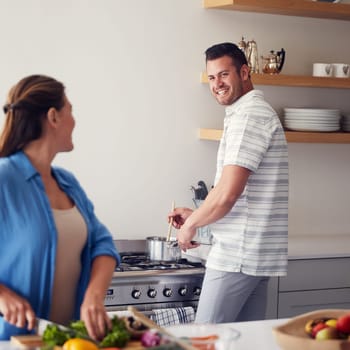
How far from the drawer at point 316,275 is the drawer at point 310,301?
24 millimetres

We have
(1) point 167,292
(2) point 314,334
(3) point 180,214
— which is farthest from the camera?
(1) point 167,292

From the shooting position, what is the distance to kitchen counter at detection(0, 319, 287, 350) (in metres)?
2.30

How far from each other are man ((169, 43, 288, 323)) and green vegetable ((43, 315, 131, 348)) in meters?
1.14

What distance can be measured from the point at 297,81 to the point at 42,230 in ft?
7.69

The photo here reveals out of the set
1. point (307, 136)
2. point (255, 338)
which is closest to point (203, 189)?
point (307, 136)

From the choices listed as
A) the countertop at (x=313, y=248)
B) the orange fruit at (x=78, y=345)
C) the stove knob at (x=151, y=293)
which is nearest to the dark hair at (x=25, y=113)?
the orange fruit at (x=78, y=345)

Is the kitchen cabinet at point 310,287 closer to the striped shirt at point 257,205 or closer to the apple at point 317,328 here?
the striped shirt at point 257,205

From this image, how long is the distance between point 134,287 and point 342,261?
1.09 meters

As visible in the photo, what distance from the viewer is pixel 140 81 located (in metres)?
4.18

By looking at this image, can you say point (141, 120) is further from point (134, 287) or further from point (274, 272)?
point (274, 272)

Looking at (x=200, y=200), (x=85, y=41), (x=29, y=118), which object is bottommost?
(x=200, y=200)

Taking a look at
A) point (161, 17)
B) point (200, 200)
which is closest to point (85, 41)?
point (161, 17)

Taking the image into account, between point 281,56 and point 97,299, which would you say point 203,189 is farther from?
point 97,299

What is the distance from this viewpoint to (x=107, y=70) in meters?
4.08
